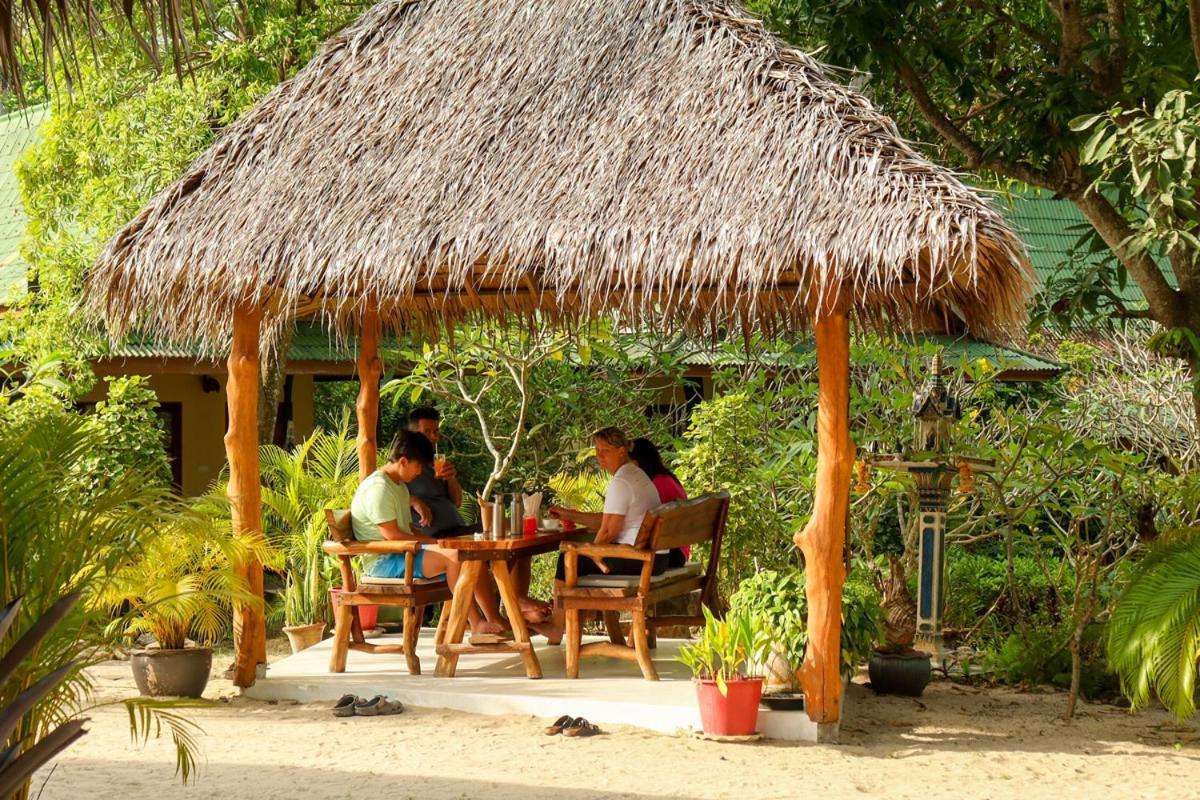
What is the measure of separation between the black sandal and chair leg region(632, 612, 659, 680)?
708mm

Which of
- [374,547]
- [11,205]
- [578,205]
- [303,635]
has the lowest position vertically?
[303,635]

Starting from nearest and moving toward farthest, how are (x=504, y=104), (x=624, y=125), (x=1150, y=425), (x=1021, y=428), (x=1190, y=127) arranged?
(x=1190, y=127)
(x=624, y=125)
(x=504, y=104)
(x=1021, y=428)
(x=1150, y=425)

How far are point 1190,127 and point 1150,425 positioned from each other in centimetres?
607

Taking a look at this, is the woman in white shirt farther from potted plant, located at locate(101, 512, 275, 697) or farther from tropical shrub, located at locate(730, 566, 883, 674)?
potted plant, located at locate(101, 512, 275, 697)

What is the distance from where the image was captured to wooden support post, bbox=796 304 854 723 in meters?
6.64

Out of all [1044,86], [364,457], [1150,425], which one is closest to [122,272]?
[364,457]

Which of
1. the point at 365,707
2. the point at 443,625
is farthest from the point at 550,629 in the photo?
the point at 365,707

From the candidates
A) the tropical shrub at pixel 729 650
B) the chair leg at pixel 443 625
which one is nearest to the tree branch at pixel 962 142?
the tropical shrub at pixel 729 650

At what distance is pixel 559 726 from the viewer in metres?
6.92

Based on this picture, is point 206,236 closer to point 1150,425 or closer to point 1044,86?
point 1044,86

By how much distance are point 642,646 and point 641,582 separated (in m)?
0.42

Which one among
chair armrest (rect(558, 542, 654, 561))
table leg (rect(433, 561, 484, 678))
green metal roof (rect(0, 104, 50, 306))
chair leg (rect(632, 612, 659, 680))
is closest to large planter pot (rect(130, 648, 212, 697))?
table leg (rect(433, 561, 484, 678))

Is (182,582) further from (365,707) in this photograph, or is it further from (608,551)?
(608,551)

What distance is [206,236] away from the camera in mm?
7746
